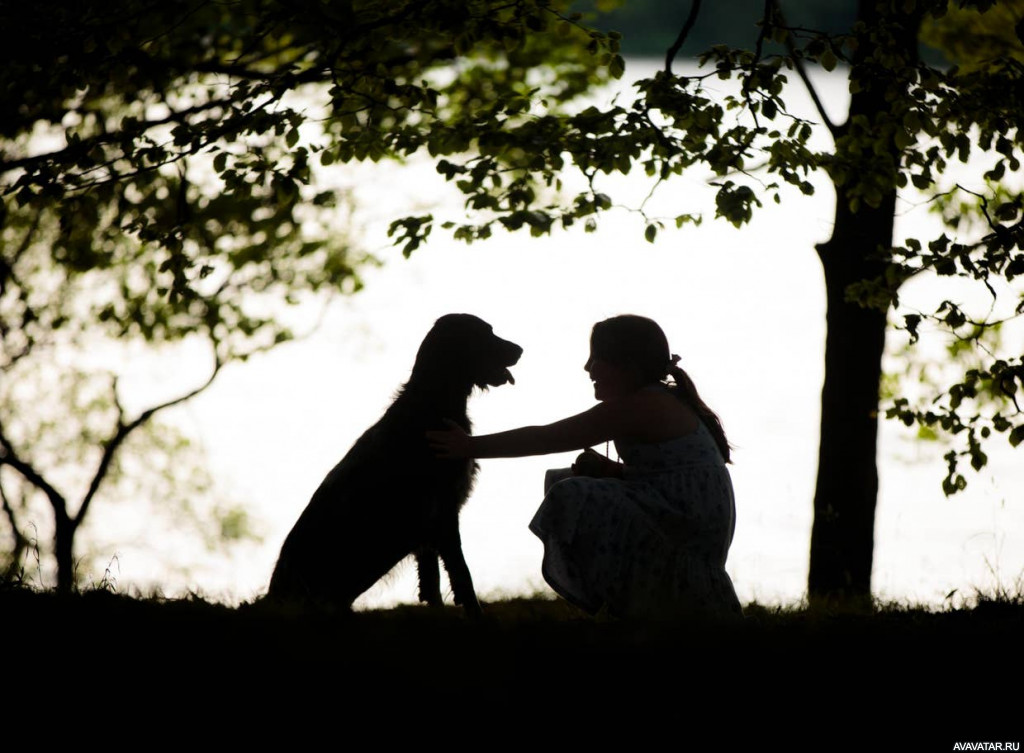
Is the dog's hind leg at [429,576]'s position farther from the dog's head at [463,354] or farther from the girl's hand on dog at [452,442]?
the dog's head at [463,354]

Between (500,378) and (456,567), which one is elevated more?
(500,378)

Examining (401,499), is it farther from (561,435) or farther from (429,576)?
(561,435)

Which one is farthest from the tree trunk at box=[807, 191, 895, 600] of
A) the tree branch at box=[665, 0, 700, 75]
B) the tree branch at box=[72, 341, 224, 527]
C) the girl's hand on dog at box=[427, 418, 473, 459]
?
the tree branch at box=[72, 341, 224, 527]

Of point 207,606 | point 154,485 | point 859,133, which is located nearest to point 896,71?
point 859,133

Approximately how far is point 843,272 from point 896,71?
213 centimetres

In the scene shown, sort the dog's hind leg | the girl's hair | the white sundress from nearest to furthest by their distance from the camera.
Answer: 1. the white sundress
2. the girl's hair
3. the dog's hind leg

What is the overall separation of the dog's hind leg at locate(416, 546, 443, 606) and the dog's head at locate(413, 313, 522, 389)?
1.06m

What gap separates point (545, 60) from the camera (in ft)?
46.9

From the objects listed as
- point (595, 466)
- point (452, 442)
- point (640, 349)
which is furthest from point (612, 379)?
point (452, 442)

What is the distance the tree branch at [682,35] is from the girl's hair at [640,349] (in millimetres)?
3110

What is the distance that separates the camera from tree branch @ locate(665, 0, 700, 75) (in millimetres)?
7726

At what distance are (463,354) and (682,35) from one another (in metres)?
3.20

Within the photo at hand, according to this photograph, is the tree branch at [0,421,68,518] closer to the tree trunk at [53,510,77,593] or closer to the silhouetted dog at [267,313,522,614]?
the tree trunk at [53,510,77,593]

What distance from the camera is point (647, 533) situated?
5094mm
